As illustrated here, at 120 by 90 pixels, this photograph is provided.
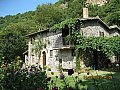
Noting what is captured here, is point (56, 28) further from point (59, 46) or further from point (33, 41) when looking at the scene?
point (33, 41)

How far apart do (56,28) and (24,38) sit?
21.2m

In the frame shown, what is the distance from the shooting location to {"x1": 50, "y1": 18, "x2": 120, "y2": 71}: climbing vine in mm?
30641

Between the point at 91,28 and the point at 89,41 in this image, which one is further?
the point at 91,28

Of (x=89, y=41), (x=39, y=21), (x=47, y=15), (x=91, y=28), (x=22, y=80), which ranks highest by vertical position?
(x=47, y=15)

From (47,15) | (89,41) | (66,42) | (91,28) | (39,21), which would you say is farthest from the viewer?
(39,21)

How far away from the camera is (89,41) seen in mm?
31688

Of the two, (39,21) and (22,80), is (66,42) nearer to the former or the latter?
(22,80)

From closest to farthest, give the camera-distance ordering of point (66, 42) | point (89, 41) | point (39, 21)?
point (89, 41) < point (66, 42) < point (39, 21)

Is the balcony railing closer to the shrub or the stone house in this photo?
the stone house

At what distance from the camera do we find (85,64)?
108 ft

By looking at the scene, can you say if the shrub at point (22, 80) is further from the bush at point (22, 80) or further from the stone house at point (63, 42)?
the stone house at point (63, 42)

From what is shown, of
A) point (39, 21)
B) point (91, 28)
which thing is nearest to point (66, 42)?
point (91, 28)

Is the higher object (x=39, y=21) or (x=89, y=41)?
(x=39, y=21)

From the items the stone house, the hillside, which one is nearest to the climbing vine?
the stone house
